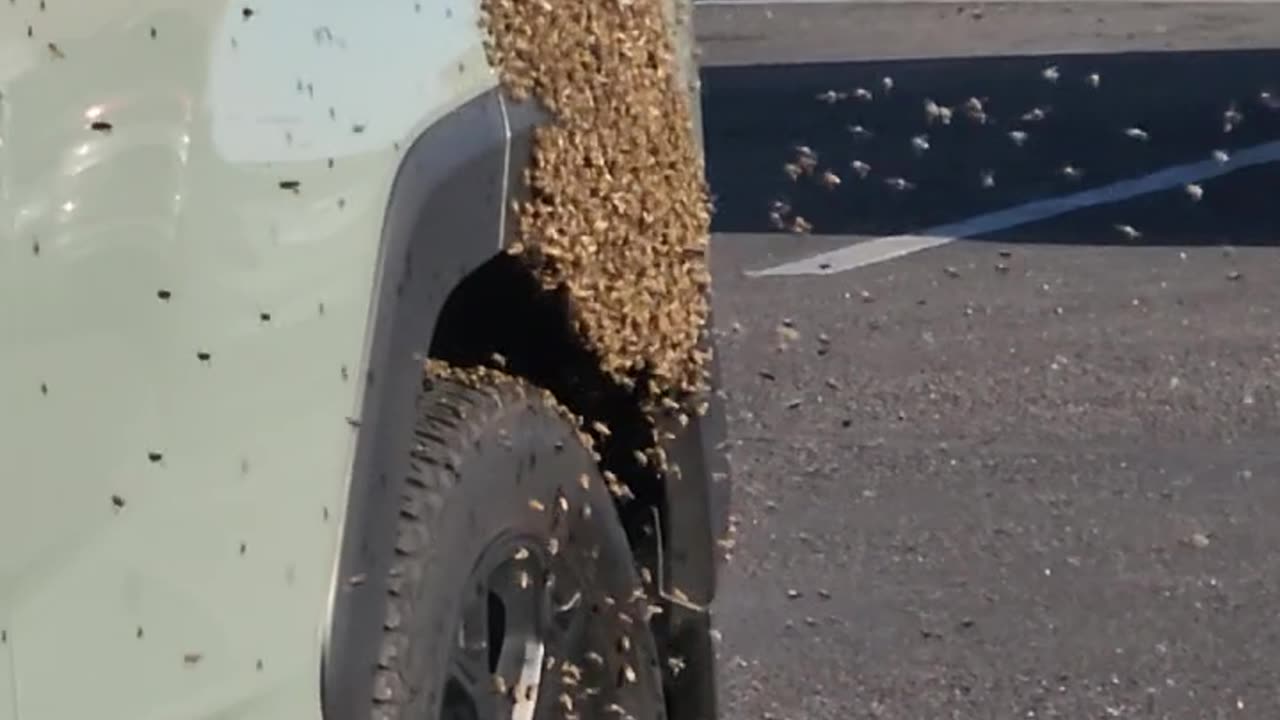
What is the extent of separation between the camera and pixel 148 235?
2.45 m

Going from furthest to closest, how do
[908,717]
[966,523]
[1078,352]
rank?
[1078,352] < [966,523] < [908,717]

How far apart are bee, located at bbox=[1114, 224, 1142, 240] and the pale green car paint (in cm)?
794

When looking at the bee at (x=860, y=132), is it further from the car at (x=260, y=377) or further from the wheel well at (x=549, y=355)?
the car at (x=260, y=377)

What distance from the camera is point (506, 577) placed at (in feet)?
11.0

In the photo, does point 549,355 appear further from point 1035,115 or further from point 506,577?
point 1035,115

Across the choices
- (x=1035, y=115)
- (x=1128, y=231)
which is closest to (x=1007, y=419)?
(x=1128, y=231)

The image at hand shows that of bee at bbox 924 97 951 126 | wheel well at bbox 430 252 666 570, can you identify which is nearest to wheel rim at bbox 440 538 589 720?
wheel well at bbox 430 252 666 570

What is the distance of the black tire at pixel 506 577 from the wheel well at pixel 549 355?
13 centimetres

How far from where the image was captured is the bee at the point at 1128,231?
10.5 m

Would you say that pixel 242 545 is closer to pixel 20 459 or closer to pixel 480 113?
pixel 20 459

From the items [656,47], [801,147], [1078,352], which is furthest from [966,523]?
[801,147]

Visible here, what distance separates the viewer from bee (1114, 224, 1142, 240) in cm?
1052

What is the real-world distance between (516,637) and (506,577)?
11cm

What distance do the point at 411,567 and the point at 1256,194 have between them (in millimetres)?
8795
